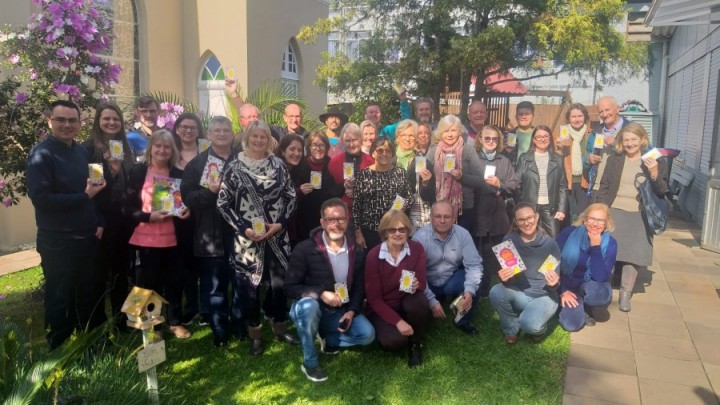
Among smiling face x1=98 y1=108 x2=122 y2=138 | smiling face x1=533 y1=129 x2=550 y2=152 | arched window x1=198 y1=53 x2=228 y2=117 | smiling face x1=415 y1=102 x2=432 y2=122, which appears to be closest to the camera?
smiling face x1=98 y1=108 x2=122 y2=138

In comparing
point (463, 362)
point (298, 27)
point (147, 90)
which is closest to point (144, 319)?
point (463, 362)

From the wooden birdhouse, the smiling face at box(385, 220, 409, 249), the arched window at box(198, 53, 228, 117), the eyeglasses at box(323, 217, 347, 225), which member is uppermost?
the arched window at box(198, 53, 228, 117)

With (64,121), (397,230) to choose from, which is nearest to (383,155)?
(397,230)

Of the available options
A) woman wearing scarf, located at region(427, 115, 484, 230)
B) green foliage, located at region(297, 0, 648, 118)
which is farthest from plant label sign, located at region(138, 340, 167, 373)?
green foliage, located at region(297, 0, 648, 118)

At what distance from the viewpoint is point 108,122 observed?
4.53 m

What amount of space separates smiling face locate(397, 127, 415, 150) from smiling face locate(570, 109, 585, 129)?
2081 mm

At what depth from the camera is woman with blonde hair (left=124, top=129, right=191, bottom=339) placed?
4387mm

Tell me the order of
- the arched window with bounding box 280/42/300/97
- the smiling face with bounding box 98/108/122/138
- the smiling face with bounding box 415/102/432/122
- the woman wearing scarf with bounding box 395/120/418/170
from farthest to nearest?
the arched window with bounding box 280/42/300/97, the smiling face with bounding box 415/102/432/122, the woman wearing scarf with bounding box 395/120/418/170, the smiling face with bounding box 98/108/122/138

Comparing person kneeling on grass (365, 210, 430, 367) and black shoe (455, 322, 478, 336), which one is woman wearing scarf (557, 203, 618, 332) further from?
person kneeling on grass (365, 210, 430, 367)

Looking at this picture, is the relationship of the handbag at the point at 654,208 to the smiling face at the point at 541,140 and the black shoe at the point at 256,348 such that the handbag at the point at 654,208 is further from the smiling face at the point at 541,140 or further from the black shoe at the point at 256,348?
the black shoe at the point at 256,348

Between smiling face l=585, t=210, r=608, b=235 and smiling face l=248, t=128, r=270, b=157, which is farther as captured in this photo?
smiling face l=585, t=210, r=608, b=235

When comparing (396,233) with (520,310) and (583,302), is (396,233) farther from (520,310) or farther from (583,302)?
(583,302)

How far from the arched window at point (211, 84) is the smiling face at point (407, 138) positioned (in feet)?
24.1

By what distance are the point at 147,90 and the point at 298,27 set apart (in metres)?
4.56
